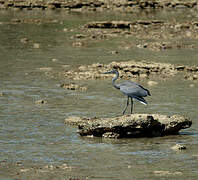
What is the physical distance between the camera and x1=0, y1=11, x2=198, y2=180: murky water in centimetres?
1082

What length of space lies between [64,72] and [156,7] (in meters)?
26.6

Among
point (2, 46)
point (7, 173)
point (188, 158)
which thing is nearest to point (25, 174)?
point (7, 173)

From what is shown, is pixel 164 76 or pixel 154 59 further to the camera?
pixel 154 59

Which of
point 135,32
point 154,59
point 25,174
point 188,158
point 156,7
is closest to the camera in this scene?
point 25,174

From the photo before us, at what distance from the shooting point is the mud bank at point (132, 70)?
1986 centimetres

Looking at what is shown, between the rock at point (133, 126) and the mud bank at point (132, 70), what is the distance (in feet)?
22.6

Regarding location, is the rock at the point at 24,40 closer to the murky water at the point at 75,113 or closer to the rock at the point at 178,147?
the murky water at the point at 75,113

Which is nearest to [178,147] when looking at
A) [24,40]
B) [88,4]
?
[24,40]

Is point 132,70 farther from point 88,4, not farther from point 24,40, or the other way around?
point 88,4

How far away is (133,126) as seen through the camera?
12547 mm

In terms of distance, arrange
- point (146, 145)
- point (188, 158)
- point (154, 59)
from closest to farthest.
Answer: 1. point (188, 158)
2. point (146, 145)
3. point (154, 59)

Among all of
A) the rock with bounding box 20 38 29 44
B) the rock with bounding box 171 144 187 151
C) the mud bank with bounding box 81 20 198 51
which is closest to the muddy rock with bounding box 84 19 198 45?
the mud bank with bounding box 81 20 198 51

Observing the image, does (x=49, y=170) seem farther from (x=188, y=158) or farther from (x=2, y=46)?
(x=2, y=46)

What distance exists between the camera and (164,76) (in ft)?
65.5
